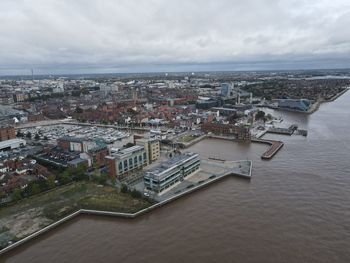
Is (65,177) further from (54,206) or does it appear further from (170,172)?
(170,172)

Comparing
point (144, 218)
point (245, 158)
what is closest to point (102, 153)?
point (144, 218)

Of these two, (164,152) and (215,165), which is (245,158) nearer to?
(215,165)

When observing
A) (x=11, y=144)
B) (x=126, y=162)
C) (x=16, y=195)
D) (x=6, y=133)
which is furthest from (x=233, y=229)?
(x=6, y=133)

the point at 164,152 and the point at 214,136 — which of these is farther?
the point at 214,136

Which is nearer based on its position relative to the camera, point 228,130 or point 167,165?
point 167,165

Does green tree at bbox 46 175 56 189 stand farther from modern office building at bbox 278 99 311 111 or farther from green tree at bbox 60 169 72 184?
modern office building at bbox 278 99 311 111

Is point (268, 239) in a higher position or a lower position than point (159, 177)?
lower
